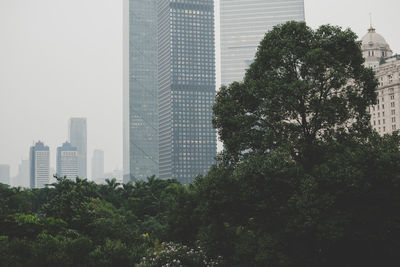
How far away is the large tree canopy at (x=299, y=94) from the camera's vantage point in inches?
983

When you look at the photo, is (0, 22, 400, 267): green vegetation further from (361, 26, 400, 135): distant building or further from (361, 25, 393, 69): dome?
(361, 25, 393, 69): dome

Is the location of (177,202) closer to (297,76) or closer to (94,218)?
(94,218)

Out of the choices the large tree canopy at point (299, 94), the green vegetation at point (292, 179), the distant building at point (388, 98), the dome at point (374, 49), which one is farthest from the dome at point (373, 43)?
the green vegetation at point (292, 179)

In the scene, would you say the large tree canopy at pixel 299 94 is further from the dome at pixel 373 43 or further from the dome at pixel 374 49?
the dome at pixel 373 43

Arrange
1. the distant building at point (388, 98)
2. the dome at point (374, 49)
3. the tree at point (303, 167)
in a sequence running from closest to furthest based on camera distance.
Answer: the tree at point (303, 167) < the distant building at point (388, 98) < the dome at point (374, 49)

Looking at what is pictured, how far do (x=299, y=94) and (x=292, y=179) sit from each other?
489 cm

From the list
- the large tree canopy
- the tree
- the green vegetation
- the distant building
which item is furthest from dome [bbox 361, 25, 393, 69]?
the green vegetation

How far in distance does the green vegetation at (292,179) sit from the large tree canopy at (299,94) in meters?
0.06

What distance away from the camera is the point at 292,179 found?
22.9m

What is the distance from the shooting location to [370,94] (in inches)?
1038

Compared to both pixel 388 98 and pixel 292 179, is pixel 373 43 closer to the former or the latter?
pixel 388 98

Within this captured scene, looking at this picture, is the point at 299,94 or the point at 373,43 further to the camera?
the point at 373,43

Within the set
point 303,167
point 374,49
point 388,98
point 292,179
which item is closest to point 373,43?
point 374,49

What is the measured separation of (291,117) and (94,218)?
19662 mm
